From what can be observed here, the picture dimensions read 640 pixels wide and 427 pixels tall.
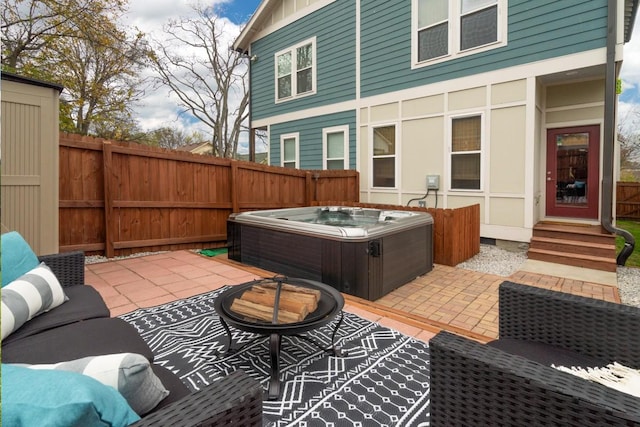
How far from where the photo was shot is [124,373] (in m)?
1.01

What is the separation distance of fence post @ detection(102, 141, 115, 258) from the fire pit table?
11.3ft

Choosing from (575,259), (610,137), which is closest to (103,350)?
(575,259)

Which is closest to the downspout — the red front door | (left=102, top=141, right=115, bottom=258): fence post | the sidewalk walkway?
the red front door

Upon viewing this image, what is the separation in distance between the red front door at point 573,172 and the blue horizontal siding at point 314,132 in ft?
13.6

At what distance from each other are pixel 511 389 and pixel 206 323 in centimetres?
239

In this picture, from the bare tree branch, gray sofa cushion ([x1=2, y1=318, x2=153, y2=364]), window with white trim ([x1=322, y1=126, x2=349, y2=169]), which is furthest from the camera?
the bare tree branch

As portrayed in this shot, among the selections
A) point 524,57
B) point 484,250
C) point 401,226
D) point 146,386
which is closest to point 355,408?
point 146,386

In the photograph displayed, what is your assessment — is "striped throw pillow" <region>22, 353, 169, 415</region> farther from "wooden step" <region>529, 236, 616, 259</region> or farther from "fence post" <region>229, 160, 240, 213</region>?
"wooden step" <region>529, 236, 616, 259</region>

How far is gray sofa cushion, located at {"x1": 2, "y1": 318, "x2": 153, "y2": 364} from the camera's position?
4.90ft

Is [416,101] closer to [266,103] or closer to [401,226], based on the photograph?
[401,226]

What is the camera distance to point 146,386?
1.09 metres

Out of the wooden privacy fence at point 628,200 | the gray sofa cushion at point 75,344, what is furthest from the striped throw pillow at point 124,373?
the wooden privacy fence at point 628,200

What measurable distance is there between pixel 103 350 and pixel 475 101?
6.74 m

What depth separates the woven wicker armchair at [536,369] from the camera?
1.07m
